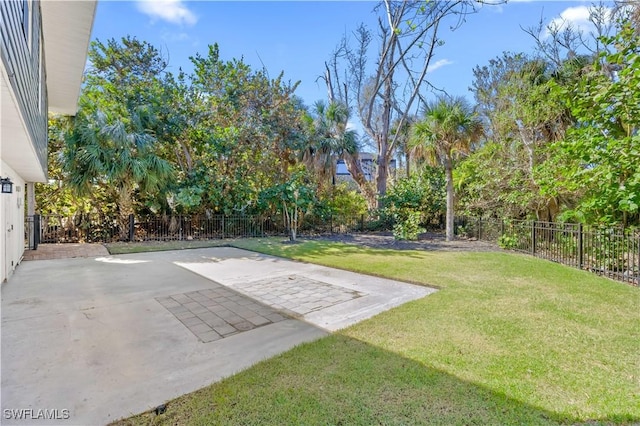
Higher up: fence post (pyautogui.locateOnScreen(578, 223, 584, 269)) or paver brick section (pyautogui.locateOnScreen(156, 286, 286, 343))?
fence post (pyautogui.locateOnScreen(578, 223, 584, 269))

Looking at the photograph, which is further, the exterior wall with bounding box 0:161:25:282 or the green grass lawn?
the exterior wall with bounding box 0:161:25:282

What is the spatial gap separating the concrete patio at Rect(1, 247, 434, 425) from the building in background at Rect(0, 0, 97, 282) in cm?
148

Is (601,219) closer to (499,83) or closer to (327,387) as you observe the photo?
(499,83)

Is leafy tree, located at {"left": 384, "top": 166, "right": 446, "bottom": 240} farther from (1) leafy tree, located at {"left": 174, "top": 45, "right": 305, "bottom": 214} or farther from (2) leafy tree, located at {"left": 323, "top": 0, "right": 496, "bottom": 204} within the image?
(1) leafy tree, located at {"left": 174, "top": 45, "right": 305, "bottom": 214}

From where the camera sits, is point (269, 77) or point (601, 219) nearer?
point (601, 219)

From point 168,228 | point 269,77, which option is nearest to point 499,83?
point 269,77

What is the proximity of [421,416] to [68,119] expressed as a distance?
538 inches

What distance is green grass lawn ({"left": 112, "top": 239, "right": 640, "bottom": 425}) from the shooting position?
225 cm

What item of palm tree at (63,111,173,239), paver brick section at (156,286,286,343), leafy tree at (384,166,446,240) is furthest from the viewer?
leafy tree at (384,166,446,240)

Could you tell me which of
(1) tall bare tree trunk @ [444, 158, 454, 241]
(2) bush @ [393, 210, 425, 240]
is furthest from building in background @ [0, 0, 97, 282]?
(2) bush @ [393, 210, 425, 240]

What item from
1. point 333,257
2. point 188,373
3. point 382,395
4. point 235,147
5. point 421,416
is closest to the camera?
point 421,416

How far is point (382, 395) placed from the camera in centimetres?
246

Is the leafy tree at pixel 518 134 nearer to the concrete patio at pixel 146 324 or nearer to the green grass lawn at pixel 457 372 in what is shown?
the green grass lawn at pixel 457 372

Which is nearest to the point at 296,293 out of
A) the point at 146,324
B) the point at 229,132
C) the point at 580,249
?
the point at 146,324
